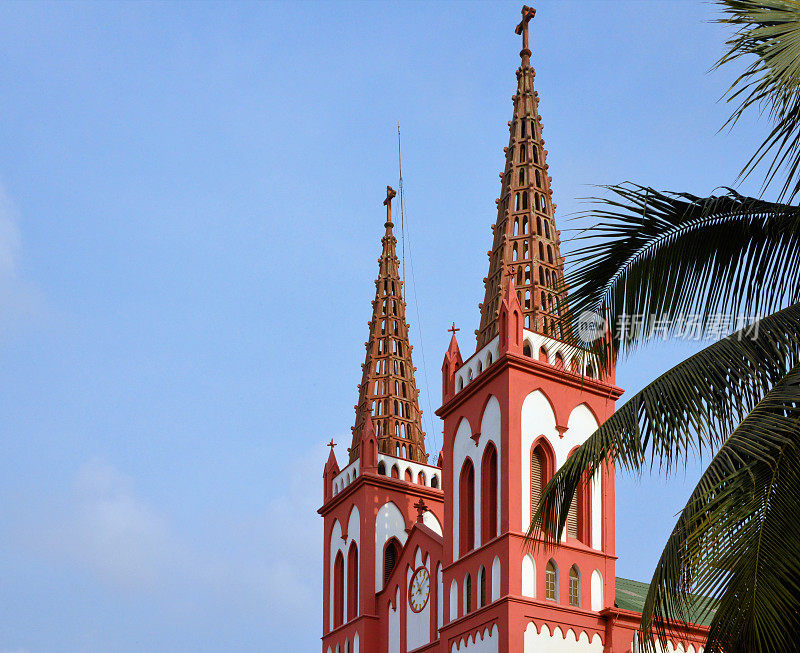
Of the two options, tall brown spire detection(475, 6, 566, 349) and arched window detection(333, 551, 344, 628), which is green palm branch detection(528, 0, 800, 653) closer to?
tall brown spire detection(475, 6, 566, 349)

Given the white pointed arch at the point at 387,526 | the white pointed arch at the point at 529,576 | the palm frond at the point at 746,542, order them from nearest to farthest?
the palm frond at the point at 746,542 < the white pointed arch at the point at 529,576 < the white pointed arch at the point at 387,526

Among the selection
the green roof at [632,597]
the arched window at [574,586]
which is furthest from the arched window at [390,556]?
the arched window at [574,586]

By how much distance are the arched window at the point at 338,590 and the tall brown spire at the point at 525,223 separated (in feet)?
34.6

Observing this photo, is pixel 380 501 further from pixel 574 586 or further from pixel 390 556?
pixel 574 586

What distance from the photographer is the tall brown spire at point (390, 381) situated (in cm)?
3844

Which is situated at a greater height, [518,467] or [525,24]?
[525,24]

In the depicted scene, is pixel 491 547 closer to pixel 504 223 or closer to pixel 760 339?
pixel 504 223

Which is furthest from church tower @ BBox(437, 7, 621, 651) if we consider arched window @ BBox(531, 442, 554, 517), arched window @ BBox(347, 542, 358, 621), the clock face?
arched window @ BBox(347, 542, 358, 621)

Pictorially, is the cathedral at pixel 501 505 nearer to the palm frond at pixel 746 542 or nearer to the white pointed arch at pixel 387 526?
the white pointed arch at pixel 387 526

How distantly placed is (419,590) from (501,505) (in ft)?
19.3

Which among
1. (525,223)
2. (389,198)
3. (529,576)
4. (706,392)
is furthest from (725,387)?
(389,198)

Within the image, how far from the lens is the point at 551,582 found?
2667cm

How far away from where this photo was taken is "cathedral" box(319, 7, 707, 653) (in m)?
26.5

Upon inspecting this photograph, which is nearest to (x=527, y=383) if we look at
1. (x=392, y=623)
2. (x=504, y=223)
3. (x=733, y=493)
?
(x=504, y=223)
